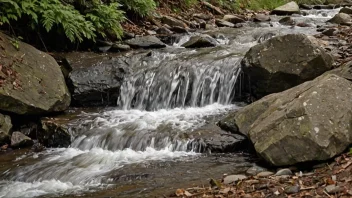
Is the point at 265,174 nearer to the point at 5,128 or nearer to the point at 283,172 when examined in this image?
the point at 283,172

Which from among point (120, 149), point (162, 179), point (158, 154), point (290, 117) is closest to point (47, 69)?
point (120, 149)

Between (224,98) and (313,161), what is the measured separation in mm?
4097

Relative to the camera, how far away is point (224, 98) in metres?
9.23

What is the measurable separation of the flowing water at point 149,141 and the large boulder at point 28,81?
736mm

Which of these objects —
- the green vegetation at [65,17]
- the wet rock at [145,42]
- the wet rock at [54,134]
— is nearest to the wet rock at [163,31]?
the green vegetation at [65,17]

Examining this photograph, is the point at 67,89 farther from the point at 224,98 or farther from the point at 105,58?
the point at 224,98

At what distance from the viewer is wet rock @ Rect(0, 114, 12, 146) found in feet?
25.6

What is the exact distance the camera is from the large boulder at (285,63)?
26.2ft

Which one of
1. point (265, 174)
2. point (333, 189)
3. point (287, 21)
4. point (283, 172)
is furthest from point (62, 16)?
point (287, 21)

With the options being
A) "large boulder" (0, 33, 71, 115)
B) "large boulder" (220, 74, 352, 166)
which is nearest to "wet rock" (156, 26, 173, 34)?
"large boulder" (0, 33, 71, 115)

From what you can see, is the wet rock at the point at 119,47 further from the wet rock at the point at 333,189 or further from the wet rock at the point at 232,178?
the wet rock at the point at 333,189

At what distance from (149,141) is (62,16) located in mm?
4510

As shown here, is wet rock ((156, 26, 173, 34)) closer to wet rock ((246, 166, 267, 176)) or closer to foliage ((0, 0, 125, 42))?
foliage ((0, 0, 125, 42))

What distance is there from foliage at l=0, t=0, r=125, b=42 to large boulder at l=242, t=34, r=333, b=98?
4.35m
